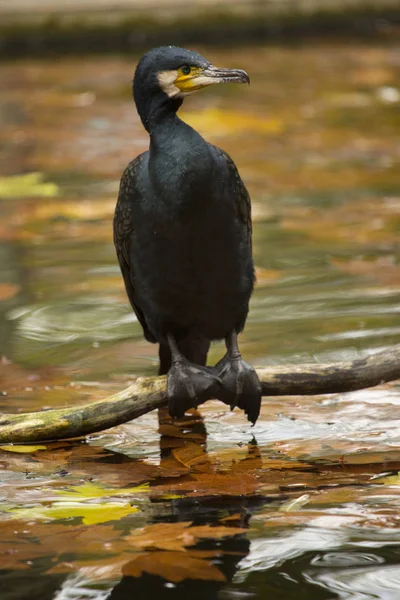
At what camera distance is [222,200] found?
13.3ft

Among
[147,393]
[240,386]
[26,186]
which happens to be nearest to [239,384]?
[240,386]

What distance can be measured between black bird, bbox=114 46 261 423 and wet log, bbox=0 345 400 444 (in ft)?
0.34

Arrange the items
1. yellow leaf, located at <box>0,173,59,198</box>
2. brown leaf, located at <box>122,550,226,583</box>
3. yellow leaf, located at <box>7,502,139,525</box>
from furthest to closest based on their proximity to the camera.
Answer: yellow leaf, located at <box>0,173,59,198</box>, yellow leaf, located at <box>7,502,139,525</box>, brown leaf, located at <box>122,550,226,583</box>

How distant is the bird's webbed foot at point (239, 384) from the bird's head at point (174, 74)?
917 mm

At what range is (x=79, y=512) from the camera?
11.9 feet

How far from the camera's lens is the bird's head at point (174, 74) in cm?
400

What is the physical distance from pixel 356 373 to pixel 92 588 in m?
1.31

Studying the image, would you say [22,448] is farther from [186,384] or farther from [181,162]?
[181,162]

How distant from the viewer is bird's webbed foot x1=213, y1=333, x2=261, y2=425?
4180 millimetres

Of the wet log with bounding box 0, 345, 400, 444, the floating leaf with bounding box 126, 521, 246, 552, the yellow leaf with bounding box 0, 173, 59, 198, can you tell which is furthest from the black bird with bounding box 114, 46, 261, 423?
the yellow leaf with bounding box 0, 173, 59, 198

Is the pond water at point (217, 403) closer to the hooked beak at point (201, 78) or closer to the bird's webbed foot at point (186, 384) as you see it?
the bird's webbed foot at point (186, 384)

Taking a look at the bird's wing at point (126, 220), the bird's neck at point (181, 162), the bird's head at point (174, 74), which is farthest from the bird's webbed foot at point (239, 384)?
the bird's head at point (174, 74)

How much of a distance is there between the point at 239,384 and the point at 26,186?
184 inches

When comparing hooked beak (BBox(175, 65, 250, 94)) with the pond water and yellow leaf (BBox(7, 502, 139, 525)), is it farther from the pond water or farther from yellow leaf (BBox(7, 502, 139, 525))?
yellow leaf (BBox(7, 502, 139, 525))
